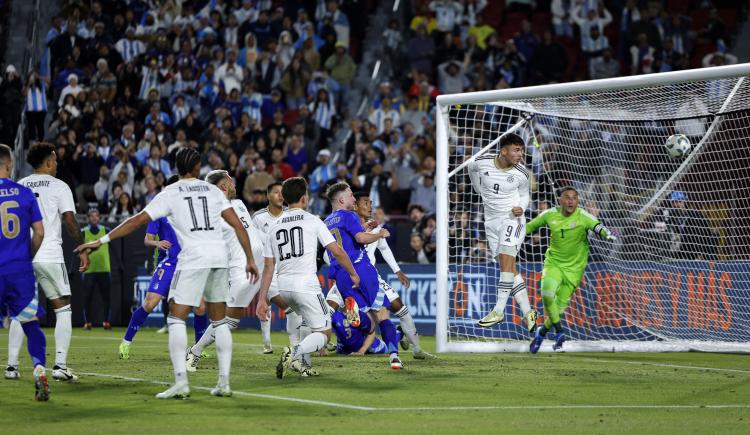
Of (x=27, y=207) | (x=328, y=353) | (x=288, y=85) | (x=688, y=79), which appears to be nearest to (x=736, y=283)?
(x=688, y=79)

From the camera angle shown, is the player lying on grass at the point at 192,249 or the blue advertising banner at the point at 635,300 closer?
the player lying on grass at the point at 192,249

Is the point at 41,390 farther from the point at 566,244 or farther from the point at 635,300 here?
the point at 635,300

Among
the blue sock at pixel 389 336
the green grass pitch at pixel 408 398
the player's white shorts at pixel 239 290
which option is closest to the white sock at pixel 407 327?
the green grass pitch at pixel 408 398

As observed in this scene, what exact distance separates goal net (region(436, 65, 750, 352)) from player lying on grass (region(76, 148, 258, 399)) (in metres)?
6.10

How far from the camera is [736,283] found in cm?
1612

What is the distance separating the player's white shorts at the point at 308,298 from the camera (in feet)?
37.3

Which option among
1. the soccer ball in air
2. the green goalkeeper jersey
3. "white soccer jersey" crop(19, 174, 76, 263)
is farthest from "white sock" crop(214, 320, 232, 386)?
the soccer ball in air

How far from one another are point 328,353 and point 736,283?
5589mm

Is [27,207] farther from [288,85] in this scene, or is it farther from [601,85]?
[288,85]

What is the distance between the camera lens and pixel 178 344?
31.7ft

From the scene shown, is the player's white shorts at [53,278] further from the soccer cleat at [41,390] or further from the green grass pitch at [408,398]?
the soccer cleat at [41,390]

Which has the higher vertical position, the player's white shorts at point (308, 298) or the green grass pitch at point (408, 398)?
the player's white shorts at point (308, 298)

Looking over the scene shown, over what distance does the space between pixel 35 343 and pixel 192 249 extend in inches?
67.2

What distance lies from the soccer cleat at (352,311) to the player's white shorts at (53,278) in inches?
116
